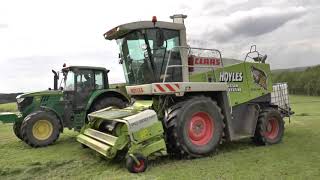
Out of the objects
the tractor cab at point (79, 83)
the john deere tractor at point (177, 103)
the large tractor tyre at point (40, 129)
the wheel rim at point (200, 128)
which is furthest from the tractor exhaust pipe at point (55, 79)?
the wheel rim at point (200, 128)

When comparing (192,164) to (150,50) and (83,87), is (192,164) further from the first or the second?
(83,87)

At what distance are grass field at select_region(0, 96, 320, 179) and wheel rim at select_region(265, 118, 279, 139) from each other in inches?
12.7

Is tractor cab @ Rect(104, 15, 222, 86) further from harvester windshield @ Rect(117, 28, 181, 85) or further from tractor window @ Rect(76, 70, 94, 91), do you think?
tractor window @ Rect(76, 70, 94, 91)

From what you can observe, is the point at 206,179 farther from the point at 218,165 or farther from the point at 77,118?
the point at 77,118

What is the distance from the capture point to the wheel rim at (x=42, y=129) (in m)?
11.8

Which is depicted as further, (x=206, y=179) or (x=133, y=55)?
(x=133, y=55)

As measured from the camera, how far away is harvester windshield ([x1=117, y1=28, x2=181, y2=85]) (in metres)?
9.55

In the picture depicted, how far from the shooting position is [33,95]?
12.9 meters

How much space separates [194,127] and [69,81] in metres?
5.55

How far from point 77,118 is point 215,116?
16.7ft

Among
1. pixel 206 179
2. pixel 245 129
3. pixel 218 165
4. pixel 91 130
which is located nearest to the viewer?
pixel 206 179

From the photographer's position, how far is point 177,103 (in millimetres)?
9055

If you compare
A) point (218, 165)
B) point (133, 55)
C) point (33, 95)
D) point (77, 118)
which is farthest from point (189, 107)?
point (33, 95)

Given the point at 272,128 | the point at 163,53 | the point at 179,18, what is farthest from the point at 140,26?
the point at 272,128
